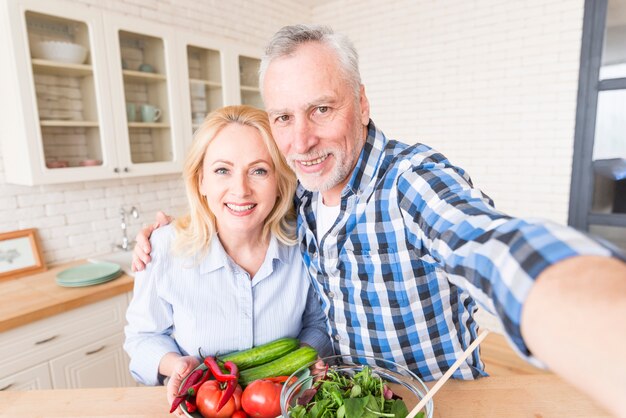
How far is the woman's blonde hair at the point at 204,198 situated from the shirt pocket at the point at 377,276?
0.31 metres

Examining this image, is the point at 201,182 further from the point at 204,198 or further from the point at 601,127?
the point at 601,127

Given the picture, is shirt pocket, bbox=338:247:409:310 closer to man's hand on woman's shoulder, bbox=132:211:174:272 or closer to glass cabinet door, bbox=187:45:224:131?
man's hand on woman's shoulder, bbox=132:211:174:272

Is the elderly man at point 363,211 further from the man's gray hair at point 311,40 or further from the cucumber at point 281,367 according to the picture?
the cucumber at point 281,367

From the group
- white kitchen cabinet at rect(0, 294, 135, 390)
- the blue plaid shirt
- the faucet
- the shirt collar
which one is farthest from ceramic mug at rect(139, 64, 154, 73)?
the shirt collar

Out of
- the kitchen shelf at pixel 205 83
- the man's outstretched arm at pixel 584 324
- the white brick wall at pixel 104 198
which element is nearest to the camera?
the man's outstretched arm at pixel 584 324

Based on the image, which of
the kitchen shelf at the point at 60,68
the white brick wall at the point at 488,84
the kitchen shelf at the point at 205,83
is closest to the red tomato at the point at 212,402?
the kitchen shelf at the point at 60,68

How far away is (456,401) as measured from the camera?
1.00 meters

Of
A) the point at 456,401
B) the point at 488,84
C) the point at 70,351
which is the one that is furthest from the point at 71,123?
the point at 488,84

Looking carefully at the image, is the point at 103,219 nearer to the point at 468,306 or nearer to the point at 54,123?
the point at 54,123

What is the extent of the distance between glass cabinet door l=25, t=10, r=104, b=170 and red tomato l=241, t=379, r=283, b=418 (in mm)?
2055

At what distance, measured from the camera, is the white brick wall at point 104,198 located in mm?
2467

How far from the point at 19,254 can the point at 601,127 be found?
4.30 metres

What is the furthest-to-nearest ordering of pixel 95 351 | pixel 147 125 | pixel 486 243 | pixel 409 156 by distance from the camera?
1. pixel 147 125
2. pixel 95 351
3. pixel 409 156
4. pixel 486 243

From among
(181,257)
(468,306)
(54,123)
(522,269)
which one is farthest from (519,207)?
(54,123)
